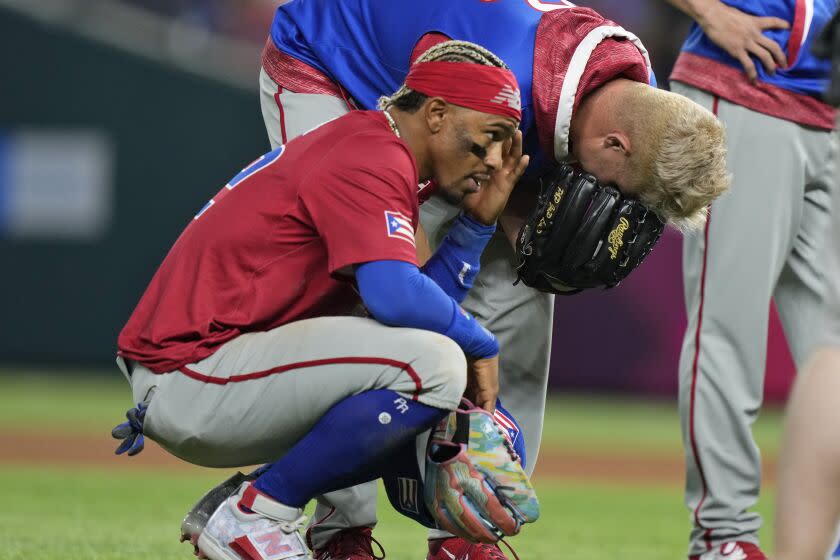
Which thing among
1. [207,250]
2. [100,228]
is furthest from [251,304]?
[100,228]

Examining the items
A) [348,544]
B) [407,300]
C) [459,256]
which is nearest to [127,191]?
[348,544]

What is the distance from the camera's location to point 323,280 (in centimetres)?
323

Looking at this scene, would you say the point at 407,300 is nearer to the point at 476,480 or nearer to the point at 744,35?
the point at 476,480

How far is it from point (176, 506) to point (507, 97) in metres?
2.86

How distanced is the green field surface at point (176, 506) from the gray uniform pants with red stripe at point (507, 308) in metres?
0.52

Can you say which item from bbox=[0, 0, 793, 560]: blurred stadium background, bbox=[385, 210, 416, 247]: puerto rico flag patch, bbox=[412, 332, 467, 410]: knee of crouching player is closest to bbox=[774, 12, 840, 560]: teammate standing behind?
bbox=[412, 332, 467, 410]: knee of crouching player

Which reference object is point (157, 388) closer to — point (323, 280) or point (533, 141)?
point (323, 280)

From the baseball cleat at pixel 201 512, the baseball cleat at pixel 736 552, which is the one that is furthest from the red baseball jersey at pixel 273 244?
the baseball cleat at pixel 736 552

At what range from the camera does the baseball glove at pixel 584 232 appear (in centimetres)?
349

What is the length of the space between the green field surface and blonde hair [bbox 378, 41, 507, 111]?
153cm

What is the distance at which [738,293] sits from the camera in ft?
12.8

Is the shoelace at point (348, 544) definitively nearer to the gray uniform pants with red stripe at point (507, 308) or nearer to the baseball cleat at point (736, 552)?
the gray uniform pants with red stripe at point (507, 308)

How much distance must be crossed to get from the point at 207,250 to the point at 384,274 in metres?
0.50

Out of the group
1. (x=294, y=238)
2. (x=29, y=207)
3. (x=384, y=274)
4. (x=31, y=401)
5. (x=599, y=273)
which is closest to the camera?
(x=384, y=274)
